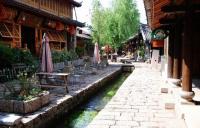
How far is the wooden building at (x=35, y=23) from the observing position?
16.7 m

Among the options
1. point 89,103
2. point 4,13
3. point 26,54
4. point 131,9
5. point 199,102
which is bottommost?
point 89,103

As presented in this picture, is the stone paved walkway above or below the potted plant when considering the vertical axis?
below

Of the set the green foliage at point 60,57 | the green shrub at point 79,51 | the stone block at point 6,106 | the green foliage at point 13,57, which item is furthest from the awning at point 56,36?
the stone block at point 6,106

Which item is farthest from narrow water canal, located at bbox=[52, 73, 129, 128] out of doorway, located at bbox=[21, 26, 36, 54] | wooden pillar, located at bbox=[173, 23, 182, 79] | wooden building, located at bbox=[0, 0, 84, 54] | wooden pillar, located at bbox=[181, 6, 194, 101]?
doorway, located at bbox=[21, 26, 36, 54]

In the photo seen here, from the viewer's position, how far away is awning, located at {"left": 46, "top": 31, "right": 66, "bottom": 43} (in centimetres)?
2351

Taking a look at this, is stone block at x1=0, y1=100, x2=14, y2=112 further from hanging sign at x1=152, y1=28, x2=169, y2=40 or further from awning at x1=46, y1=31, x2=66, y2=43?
awning at x1=46, y1=31, x2=66, y2=43

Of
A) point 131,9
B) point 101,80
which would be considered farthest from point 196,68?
point 131,9

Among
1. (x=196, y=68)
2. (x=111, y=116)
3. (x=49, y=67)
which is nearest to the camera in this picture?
(x=111, y=116)

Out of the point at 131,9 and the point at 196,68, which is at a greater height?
the point at 131,9

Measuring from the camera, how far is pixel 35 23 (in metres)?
20.3

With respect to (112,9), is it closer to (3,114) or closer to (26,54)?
(26,54)

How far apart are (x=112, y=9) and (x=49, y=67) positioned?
32.3 m

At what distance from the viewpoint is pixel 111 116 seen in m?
7.58

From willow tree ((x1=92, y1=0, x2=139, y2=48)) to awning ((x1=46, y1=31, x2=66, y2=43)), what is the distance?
14.6m
